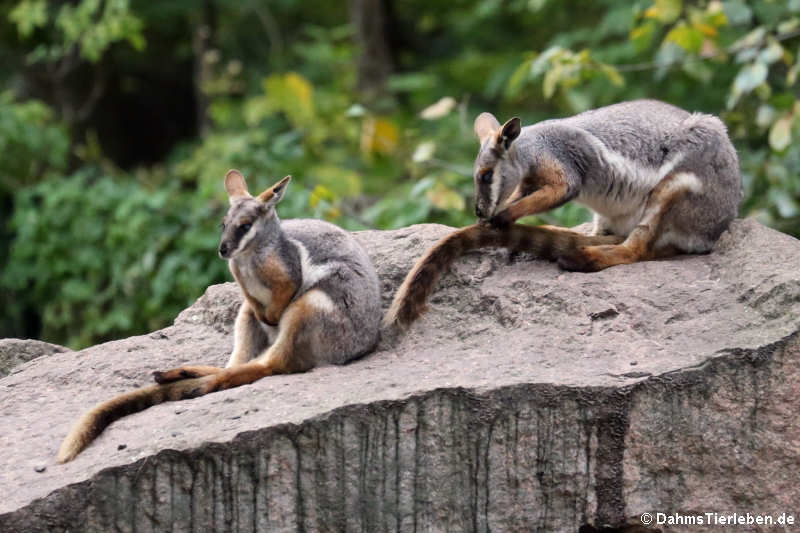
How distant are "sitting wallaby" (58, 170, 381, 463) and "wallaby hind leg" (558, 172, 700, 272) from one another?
1.01 meters

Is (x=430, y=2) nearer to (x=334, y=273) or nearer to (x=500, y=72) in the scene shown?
(x=500, y=72)

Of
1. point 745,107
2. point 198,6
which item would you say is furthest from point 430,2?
point 745,107

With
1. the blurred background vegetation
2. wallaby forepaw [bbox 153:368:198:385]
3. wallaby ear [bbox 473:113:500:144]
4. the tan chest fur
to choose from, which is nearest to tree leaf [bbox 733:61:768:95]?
the blurred background vegetation

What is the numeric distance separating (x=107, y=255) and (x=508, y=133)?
5.97 m

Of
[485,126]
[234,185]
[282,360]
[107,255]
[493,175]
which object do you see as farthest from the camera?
[107,255]

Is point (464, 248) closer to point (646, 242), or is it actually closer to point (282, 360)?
point (646, 242)

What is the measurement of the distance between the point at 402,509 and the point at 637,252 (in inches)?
70.2

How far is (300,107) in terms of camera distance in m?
10.4

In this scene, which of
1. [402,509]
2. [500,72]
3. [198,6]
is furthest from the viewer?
[198,6]

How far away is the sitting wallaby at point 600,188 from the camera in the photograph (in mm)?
4957

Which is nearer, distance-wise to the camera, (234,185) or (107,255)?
(234,185)

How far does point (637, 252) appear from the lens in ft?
16.7

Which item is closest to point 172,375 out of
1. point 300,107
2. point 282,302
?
point 282,302

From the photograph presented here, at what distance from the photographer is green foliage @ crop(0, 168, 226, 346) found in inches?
361
